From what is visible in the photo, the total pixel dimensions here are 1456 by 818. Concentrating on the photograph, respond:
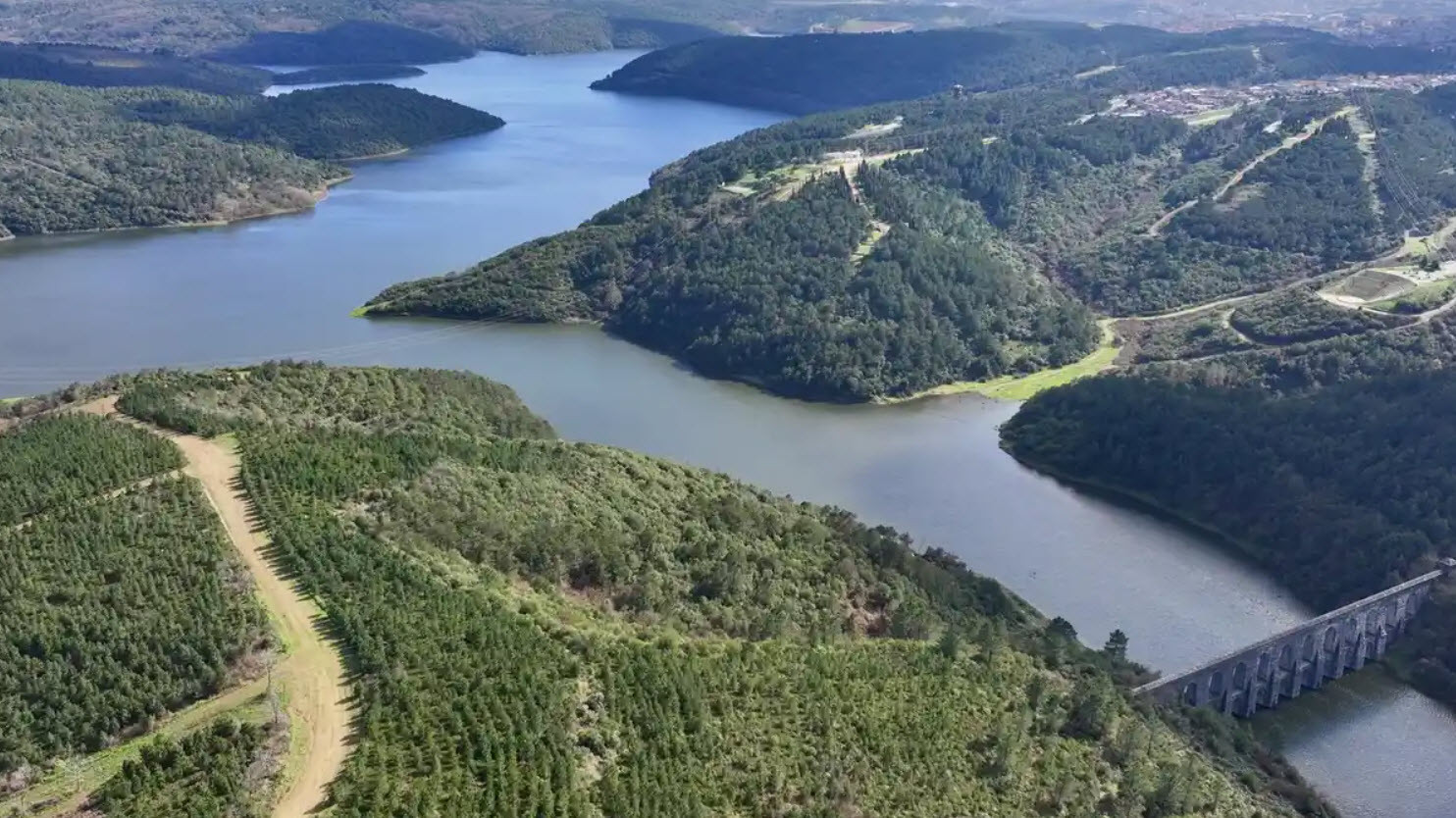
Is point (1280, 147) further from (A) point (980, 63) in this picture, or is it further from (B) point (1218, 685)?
(A) point (980, 63)

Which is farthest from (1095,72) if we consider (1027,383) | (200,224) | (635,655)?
(635,655)

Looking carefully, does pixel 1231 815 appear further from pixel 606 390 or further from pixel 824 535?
pixel 606 390

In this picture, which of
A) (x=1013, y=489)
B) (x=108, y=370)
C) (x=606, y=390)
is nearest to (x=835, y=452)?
(x=1013, y=489)

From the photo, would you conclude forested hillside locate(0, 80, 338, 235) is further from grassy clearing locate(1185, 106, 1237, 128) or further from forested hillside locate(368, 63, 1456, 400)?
grassy clearing locate(1185, 106, 1237, 128)

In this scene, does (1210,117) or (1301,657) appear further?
(1210,117)

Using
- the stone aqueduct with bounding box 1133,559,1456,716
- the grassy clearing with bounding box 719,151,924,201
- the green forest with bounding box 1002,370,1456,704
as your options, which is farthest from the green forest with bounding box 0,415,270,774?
the grassy clearing with bounding box 719,151,924,201
